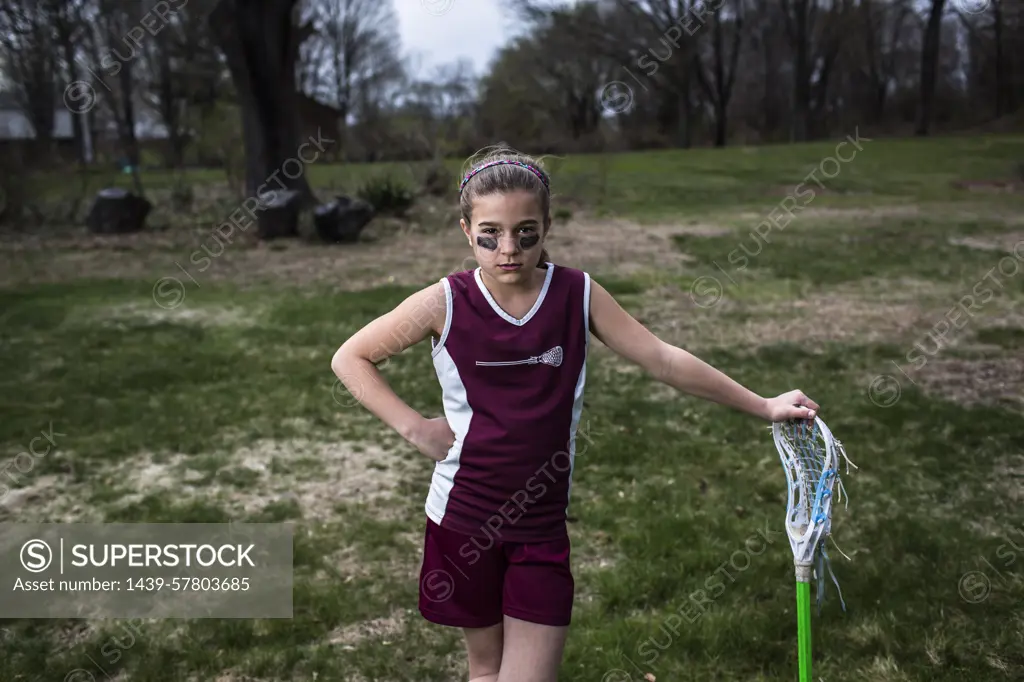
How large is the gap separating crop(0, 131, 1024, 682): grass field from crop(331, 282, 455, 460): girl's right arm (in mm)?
1257

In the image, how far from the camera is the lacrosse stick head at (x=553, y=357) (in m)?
Result: 2.05

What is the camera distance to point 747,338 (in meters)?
7.45

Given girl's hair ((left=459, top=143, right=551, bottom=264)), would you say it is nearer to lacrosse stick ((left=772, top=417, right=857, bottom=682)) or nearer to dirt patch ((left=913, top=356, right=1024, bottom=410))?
lacrosse stick ((left=772, top=417, right=857, bottom=682))

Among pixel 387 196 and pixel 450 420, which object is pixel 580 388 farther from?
pixel 387 196

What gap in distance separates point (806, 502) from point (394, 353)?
0.94m

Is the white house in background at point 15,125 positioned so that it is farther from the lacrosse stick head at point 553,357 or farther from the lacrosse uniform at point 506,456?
the lacrosse stick head at point 553,357

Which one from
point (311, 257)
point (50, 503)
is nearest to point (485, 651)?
point (50, 503)

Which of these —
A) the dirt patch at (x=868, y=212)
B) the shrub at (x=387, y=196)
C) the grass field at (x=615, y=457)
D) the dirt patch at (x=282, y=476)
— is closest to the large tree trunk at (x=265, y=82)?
the shrub at (x=387, y=196)

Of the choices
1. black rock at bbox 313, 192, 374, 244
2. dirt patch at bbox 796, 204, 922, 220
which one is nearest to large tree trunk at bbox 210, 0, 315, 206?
black rock at bbox 313, 192, 374, 244

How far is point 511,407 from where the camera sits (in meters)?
2.06

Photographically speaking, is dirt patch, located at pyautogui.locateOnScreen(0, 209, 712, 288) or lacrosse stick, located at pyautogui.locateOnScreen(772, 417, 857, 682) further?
dirt patch, located at pyautogui.locateOnScreen(0, 209, 712, 288)

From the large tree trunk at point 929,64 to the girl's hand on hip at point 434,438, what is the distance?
33.8m

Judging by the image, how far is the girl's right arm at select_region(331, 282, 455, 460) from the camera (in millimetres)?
2094

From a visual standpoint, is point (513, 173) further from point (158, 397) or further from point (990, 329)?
point (990, 329)
